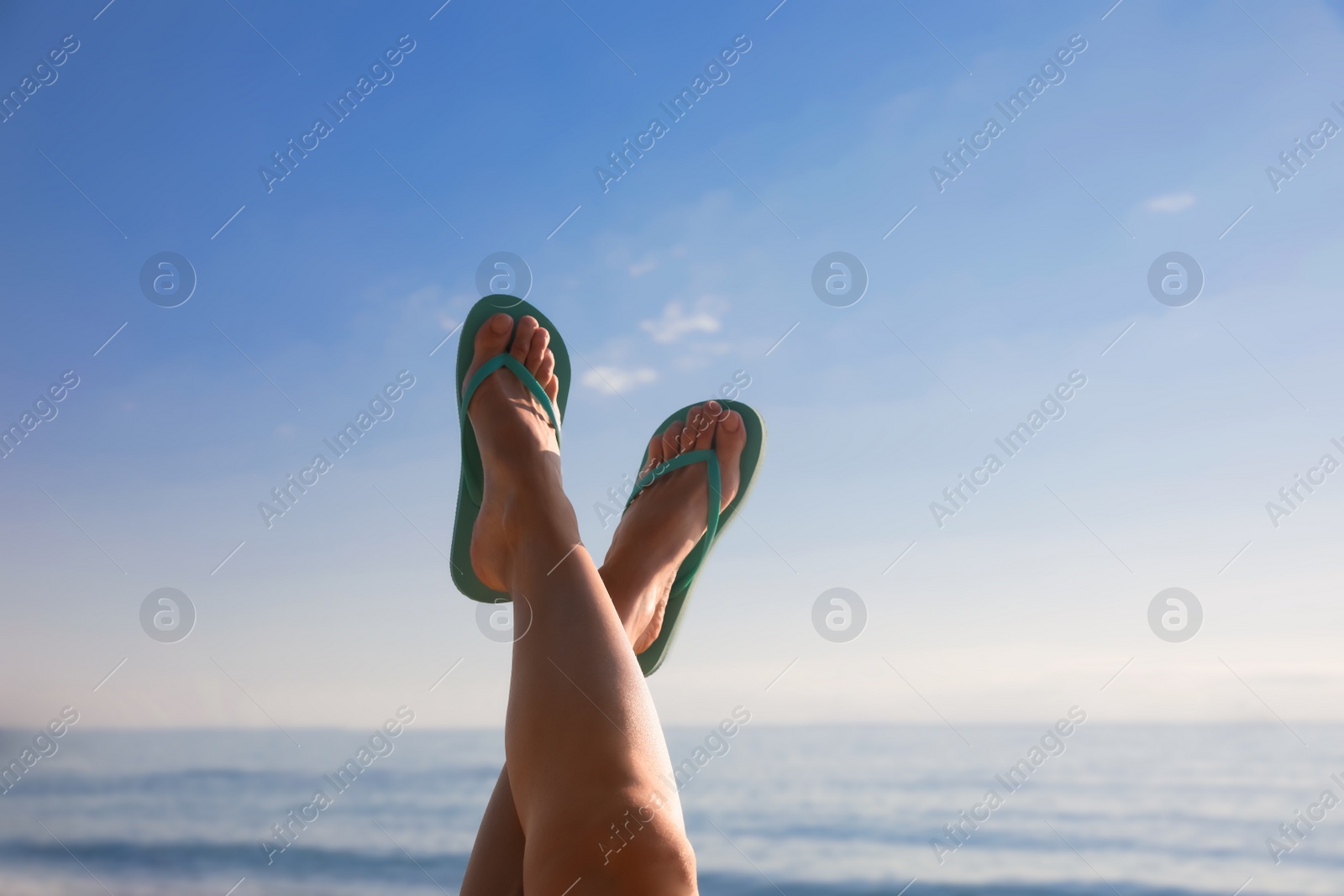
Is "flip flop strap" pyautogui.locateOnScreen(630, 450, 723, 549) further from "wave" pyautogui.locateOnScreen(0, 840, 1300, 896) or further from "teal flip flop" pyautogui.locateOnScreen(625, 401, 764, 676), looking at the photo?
"wave" pyautogui.locateOnScreen(0, 840, 1300, 896)

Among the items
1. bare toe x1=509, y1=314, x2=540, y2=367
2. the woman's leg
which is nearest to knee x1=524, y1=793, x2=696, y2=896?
the woman's leg

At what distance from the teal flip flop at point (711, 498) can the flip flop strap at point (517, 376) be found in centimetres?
40

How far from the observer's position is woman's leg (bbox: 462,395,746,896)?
115 cm

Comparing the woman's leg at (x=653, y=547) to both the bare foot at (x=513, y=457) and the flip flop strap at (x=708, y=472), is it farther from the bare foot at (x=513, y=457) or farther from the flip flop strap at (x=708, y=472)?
the bare foot at (x=513, y=457)

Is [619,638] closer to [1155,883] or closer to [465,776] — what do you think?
[1155,883]

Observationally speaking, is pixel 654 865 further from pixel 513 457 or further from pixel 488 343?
pixel 488 343

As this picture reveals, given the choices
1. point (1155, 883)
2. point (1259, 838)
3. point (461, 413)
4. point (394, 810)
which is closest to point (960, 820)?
point (1155, 883)

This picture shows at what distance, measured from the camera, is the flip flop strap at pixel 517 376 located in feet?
6.31

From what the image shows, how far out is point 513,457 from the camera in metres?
1.59

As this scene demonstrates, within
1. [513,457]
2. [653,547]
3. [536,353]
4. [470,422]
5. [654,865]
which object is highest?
[536,353]

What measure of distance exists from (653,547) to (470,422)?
520 millimetres

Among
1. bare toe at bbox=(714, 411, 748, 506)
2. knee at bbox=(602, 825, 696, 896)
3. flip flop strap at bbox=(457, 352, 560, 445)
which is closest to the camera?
knee at bbox=(602, 825, 696, 896)

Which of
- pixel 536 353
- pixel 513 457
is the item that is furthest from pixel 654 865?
pixel 536 353

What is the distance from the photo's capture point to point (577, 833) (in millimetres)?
876
